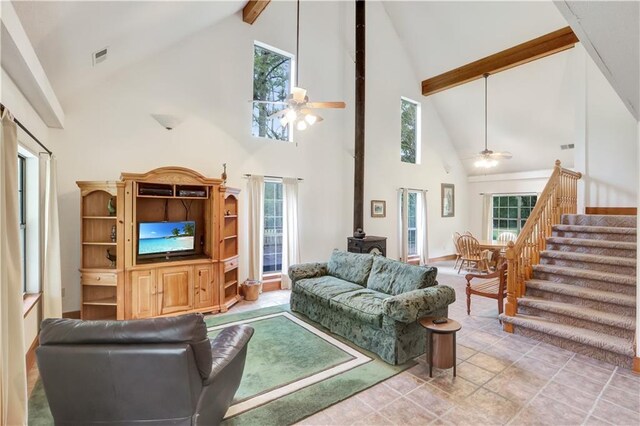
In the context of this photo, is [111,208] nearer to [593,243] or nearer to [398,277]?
[398,277]

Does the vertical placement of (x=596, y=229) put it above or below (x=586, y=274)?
above

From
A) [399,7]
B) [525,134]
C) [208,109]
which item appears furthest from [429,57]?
[208,109]

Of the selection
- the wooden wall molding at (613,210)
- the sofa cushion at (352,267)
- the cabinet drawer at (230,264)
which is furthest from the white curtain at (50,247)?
the wooden wall molding at (613,210)

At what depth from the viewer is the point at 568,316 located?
11.8 ft

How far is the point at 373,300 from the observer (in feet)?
11.4

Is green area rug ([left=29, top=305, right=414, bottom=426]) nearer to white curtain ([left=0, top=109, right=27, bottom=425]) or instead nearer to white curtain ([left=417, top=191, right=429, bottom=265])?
white curtain ([left=0, top=109, right=27, bottom=425])

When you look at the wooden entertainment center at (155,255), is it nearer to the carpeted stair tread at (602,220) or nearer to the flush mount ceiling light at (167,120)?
the flush mount ceiling light at (167,120)

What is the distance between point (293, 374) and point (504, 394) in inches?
71.5

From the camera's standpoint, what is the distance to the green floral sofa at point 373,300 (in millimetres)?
3051

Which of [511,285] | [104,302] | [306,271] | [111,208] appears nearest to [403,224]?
[511,285]

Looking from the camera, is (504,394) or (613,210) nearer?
(504,394)

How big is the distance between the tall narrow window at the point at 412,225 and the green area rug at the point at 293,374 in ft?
16.3

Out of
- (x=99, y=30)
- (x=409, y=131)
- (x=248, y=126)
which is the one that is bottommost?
(x=248, y=126)

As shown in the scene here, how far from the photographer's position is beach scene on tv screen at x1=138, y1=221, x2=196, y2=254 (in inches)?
167
